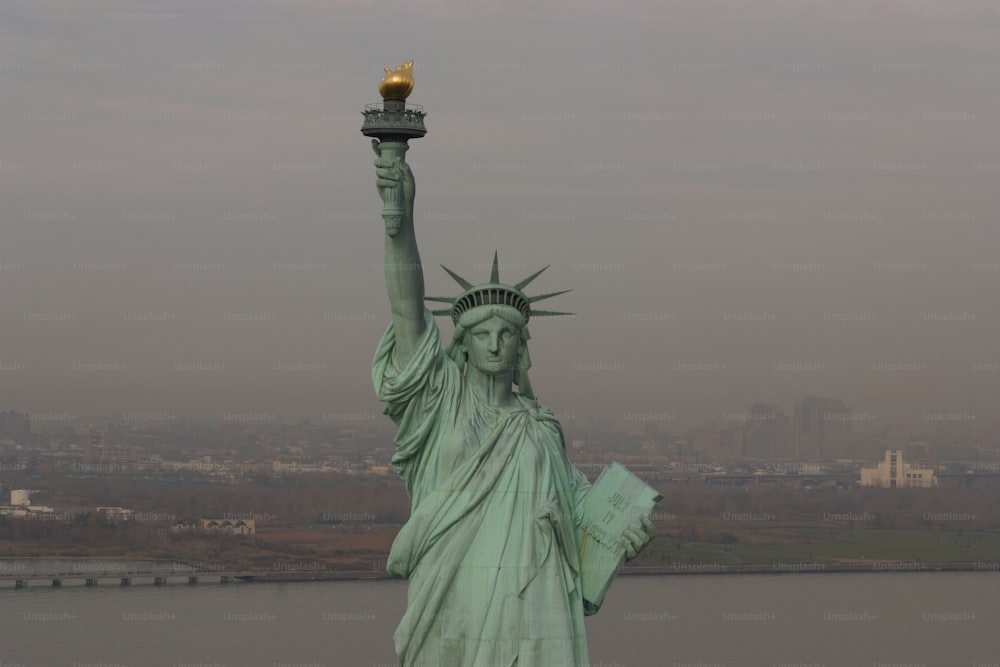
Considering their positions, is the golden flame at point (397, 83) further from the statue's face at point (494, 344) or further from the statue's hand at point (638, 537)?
the statue's hand at point (638, 537)

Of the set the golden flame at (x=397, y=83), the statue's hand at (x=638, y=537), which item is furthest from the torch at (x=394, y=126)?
the statue's hand at (x=638, y=537)

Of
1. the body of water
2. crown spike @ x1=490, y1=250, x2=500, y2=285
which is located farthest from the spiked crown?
the body of water

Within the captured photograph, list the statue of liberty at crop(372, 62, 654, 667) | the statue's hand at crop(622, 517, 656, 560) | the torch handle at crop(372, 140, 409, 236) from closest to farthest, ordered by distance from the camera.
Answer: the torch handle at crop(372, 140, 409, 236), the statue of liberty at crop(372, 62, 654, 667), the statue's hand at crop(622, 517, 656, 560)

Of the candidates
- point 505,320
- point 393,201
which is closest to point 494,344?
point 505,320

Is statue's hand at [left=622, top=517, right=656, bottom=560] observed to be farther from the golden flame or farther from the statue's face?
the golden flame

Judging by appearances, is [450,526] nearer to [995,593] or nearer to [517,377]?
[517,377]

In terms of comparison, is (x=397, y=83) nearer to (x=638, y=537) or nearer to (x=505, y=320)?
(x=505, y=320)
